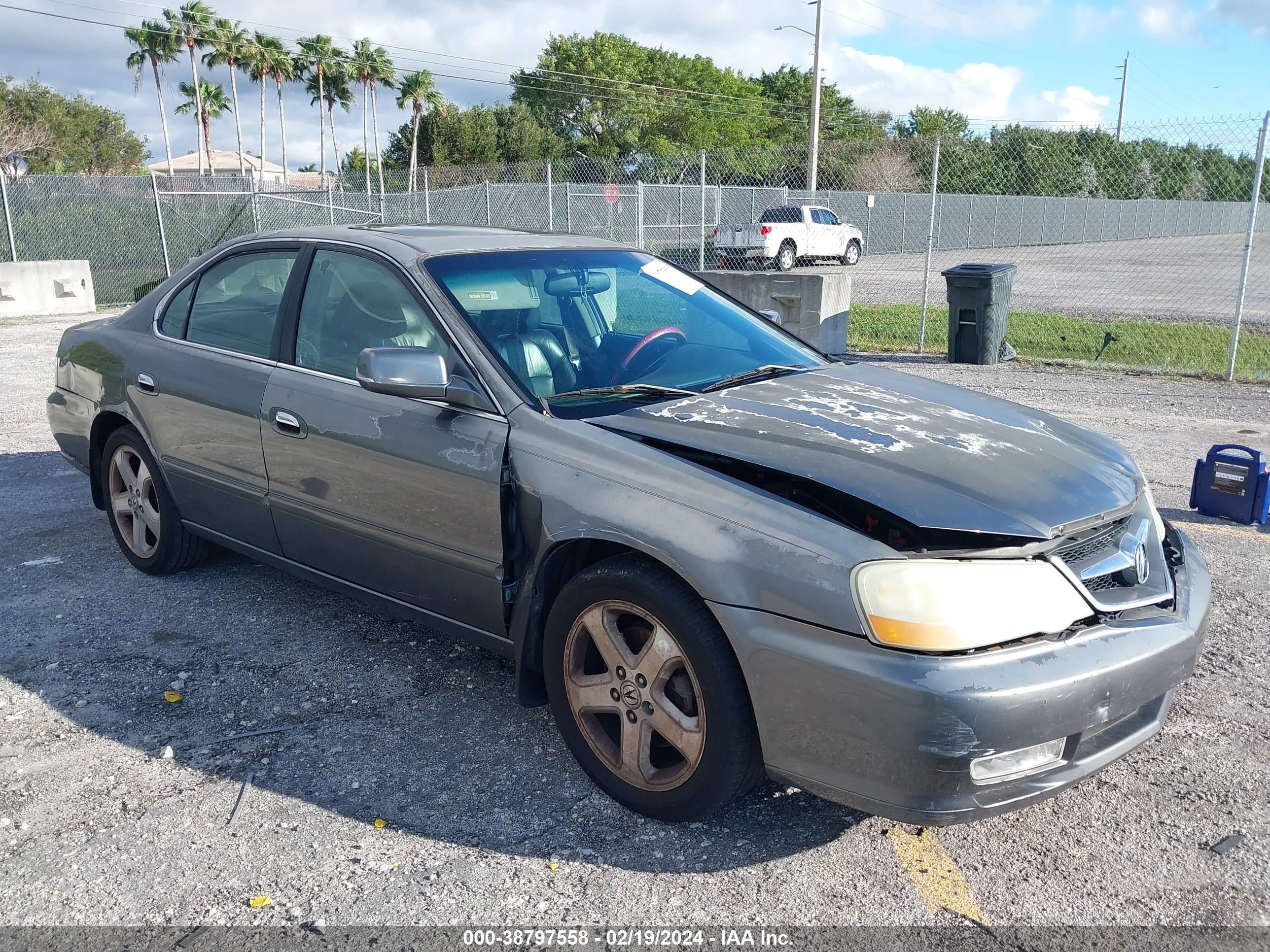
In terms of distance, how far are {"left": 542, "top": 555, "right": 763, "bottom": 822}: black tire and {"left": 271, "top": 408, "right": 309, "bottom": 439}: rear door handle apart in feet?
4.41

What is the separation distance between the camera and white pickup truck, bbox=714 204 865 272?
22438mm

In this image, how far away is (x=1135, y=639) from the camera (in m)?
2.65

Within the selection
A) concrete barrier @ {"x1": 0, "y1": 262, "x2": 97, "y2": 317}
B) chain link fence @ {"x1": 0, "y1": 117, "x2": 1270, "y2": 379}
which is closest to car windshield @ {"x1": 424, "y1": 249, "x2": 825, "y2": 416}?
chain link fence @ {"x1": 0, "y1": 117, "x2": 1270, "y2": 379}

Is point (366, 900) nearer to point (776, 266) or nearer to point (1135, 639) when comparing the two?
point (1135, 639)

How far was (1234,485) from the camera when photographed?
18.9ft

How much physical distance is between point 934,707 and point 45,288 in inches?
746

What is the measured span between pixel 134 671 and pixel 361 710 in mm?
1000

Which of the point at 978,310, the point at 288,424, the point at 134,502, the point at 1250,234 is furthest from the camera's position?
the point at 978,310

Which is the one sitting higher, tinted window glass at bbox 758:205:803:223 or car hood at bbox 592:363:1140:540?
tinted window glass at bbox 758:205:803:223

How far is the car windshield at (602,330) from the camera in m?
3.47

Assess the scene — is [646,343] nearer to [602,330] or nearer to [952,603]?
[602,330]

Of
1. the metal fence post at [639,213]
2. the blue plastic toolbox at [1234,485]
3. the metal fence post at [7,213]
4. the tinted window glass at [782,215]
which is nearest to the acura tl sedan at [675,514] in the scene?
the blue plastic toolbox at [1234,485]


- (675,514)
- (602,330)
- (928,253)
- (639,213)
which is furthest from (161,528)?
(639,213)

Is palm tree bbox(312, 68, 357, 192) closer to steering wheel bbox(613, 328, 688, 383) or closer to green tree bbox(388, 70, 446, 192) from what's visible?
green tree bbox(388, 70, 446, 192)
